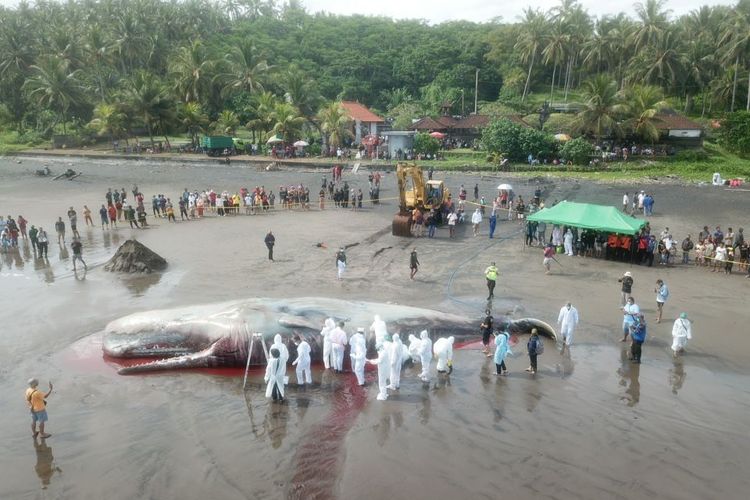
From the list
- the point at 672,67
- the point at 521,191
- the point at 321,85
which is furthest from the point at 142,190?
the point at 672,67

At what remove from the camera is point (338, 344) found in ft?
42.2

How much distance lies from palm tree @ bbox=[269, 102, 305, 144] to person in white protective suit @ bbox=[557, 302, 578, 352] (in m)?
42.7

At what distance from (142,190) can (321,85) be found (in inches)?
1772

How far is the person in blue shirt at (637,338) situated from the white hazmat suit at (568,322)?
4.27ft

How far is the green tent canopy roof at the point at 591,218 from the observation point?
22591 mm

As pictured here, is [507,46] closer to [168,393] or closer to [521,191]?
[521,191]

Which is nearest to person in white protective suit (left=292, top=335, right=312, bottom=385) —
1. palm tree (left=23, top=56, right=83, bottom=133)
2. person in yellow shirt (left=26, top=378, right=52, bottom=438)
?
person in yellow shirt (left=26, top=378, right=52, bottom=438)

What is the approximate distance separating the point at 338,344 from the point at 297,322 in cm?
109

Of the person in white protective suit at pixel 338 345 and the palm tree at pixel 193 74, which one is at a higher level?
the palm tree at pixel 193 74

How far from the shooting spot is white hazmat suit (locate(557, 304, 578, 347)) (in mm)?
14171

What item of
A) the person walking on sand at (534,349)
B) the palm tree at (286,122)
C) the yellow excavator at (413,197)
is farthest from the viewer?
the palm tree at (286,122)

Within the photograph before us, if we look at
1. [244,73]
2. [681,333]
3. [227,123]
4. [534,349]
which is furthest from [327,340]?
[244,73]

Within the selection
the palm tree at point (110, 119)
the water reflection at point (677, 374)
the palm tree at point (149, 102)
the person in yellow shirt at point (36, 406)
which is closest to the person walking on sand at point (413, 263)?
the water reflection at point (677, 374)

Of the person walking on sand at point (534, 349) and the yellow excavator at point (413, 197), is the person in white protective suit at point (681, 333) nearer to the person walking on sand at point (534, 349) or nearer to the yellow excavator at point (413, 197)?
the person walking on sand at point (534, 349)
